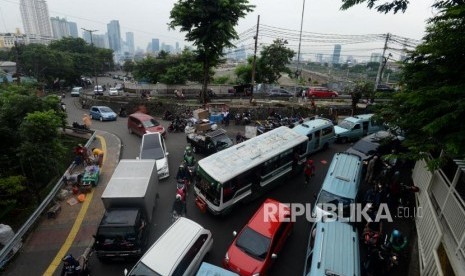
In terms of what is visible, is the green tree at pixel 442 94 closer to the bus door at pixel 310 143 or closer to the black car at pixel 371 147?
the black car at pixel 371 147

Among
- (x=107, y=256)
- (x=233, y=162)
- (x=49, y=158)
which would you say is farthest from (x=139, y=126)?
(x=107, y=256)

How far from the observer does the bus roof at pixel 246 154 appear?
466 inches

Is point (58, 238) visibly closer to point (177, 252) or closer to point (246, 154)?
point (177, 252)

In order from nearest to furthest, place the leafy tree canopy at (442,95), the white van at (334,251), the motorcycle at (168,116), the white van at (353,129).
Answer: the leafy tree canopy at (442,95)
the white van at (334,251)
the white van at (353,129)
the motorcycle at (168,116)

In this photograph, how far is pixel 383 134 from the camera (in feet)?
59.1

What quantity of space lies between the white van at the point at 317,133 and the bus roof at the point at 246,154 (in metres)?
2.48

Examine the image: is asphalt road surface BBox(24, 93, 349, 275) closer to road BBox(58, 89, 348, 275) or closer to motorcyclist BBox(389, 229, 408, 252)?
road BBox(58, 89, 348, 275)

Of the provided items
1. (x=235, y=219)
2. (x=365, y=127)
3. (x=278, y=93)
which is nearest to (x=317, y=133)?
(x=365, y=127)

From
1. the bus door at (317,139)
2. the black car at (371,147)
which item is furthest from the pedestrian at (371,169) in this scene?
the bus door at (317,139)

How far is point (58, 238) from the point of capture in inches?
444

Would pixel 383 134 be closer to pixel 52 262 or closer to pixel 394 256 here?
pixel 394 256

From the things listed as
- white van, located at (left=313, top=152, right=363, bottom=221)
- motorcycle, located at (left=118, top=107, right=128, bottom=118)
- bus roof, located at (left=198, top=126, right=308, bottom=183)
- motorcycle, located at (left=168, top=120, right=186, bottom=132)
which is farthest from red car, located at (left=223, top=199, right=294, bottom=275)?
motorcycle, located at (left=118, top=107, right=128, bottom=118)

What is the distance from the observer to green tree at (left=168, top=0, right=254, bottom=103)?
81.1 feet

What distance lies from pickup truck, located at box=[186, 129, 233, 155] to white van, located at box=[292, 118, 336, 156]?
474 centimetres
